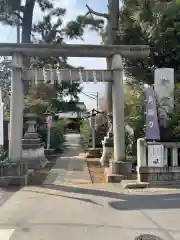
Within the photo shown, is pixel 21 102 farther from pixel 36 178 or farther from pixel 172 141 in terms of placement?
pixel 172 141

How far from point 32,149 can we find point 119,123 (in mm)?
7101

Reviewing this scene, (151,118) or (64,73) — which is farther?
(64,73)

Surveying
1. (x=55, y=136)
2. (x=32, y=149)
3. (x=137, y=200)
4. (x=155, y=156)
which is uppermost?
(x=55, y=136)

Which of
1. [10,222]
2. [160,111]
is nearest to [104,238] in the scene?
[10,222]

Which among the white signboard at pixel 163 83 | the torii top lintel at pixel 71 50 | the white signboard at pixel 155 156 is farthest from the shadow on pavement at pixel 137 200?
the torii top lintel at pixel 71 50

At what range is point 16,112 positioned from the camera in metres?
12.6

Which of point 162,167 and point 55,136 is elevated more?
point 55,136

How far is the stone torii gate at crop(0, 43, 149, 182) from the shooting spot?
12586 millimetres

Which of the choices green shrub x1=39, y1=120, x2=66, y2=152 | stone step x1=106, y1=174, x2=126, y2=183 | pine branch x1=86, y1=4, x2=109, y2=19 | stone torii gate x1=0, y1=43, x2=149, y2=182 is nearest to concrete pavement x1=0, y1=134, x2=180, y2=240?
stone step x1=106, y1=174, x2=126, y2=183

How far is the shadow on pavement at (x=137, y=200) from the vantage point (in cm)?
847

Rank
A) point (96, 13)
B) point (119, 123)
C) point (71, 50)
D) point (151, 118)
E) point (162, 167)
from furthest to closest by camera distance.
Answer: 1. point (96, 13)
2. point (119, 123)
3. point (71, 50)
4. point (151, 118)
5. point (162, 167)

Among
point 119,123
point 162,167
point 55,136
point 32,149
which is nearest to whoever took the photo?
point 162,167

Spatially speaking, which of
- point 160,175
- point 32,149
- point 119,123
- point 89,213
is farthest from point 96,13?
point 89,213

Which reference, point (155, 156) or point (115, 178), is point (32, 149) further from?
point (155, 156)
